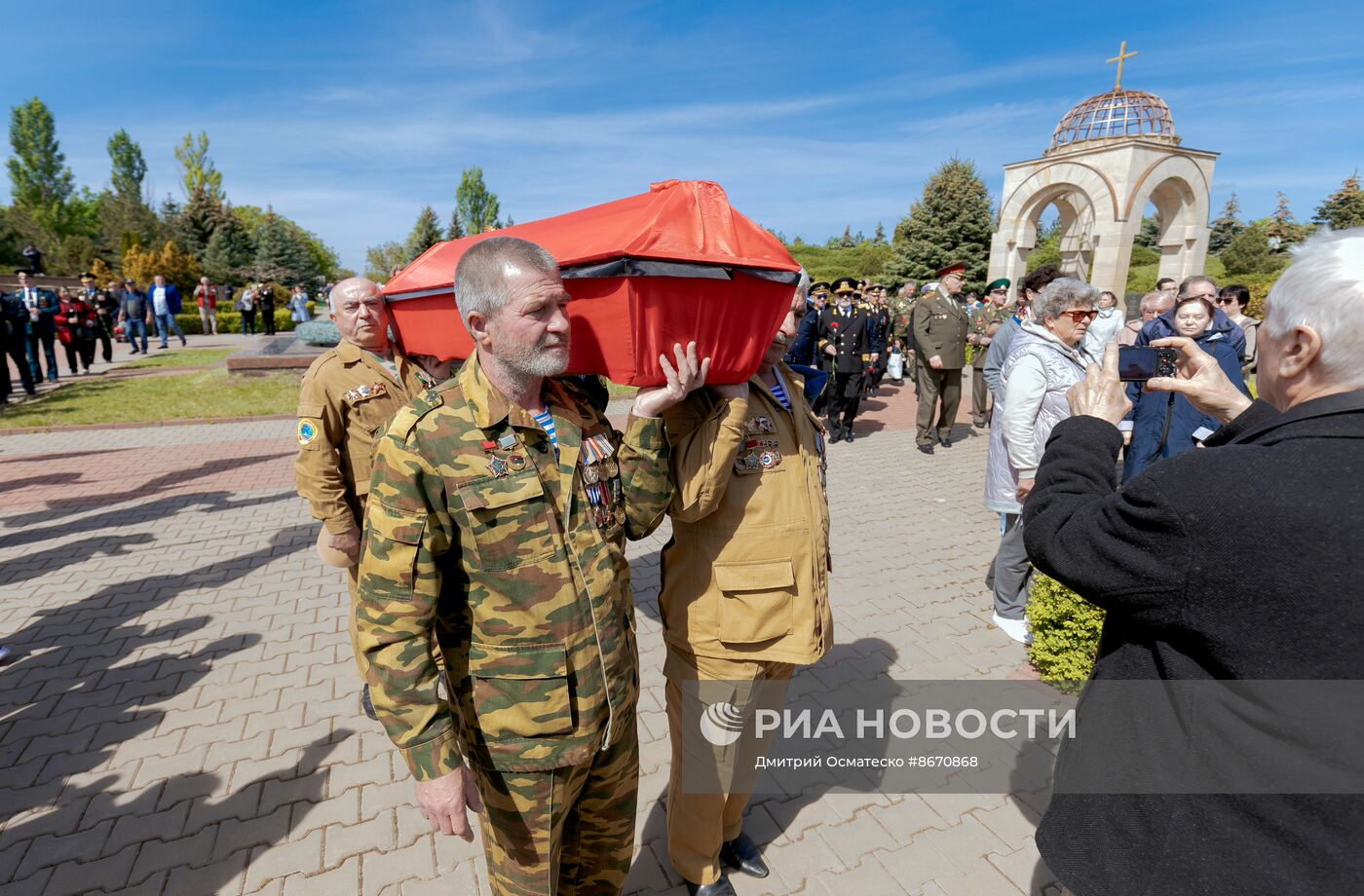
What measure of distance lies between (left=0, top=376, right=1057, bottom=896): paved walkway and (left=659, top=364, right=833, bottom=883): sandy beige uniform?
0.94m

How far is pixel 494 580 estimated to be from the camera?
69.5 inches

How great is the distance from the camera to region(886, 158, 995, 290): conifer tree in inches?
1200

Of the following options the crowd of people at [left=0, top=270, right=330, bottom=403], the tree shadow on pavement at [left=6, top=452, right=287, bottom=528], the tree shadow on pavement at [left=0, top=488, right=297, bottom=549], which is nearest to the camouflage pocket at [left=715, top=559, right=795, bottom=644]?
the tree shadow on pavement at [left=0, top=488, right=297, bottom=549]

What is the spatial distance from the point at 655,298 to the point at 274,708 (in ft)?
11.2

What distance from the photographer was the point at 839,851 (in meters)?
2.75

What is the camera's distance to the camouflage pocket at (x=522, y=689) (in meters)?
1.77

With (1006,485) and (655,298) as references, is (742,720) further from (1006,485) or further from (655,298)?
(1006,485)

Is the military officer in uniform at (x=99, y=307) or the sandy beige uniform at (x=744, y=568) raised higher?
the military officer in uniform at (x=99, y=307)

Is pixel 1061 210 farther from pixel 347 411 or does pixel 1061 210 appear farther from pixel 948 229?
pixel 347 411

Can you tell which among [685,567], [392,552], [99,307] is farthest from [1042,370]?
[99,307]

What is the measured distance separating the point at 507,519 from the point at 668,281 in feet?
2.52

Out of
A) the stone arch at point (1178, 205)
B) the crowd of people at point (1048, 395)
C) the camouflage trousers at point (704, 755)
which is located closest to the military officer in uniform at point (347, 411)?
the camouflage trousers at point (704, 755)

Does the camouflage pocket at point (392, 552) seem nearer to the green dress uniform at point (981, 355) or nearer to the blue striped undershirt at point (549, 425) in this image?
the blue striped undershirt at point (549, 425)

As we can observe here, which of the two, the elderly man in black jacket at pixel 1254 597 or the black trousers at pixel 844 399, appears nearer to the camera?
the elderly man in black jacket at pixel 1254 597
